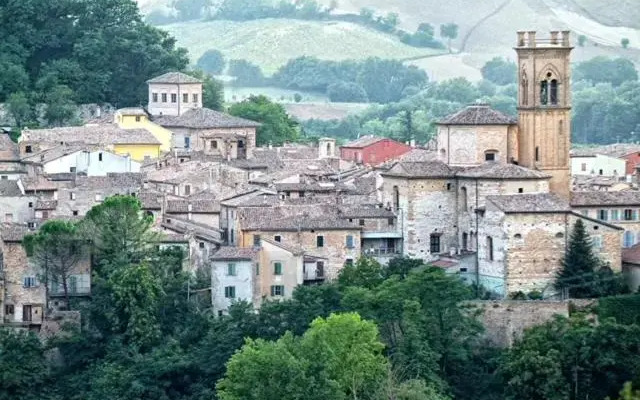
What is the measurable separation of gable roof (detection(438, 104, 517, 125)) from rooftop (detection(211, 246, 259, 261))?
269 inches

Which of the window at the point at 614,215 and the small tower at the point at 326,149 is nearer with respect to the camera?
the window at the point at 614,215

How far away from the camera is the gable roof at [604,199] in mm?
60969

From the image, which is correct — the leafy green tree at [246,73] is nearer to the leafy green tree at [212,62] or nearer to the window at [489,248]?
the leafy green tree at [212,62]

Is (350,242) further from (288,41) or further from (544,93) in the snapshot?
(288,41)

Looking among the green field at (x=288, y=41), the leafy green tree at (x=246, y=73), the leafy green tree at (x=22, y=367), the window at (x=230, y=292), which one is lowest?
the leafy green tree at (x=22, y=367)

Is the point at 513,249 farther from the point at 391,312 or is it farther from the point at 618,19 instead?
the point at 618,19

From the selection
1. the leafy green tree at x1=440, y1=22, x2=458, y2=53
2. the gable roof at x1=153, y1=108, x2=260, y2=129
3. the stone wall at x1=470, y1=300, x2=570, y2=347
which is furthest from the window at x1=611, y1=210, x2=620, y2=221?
the leafy green tree at x1=440, y1=22, x2=458, y2=53

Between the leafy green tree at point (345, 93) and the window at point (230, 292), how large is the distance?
3298 inches

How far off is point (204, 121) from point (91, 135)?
16.3 feet

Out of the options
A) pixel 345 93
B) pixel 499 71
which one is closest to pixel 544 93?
pixel 345 93

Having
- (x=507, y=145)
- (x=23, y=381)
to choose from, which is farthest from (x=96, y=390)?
(x=507, y=145)

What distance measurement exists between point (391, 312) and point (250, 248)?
3912 mm

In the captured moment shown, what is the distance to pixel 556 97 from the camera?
62.0 m

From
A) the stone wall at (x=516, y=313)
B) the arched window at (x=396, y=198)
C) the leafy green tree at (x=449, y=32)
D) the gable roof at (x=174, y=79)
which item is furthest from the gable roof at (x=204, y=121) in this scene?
the leafy green tree at (x=449, y=32)
